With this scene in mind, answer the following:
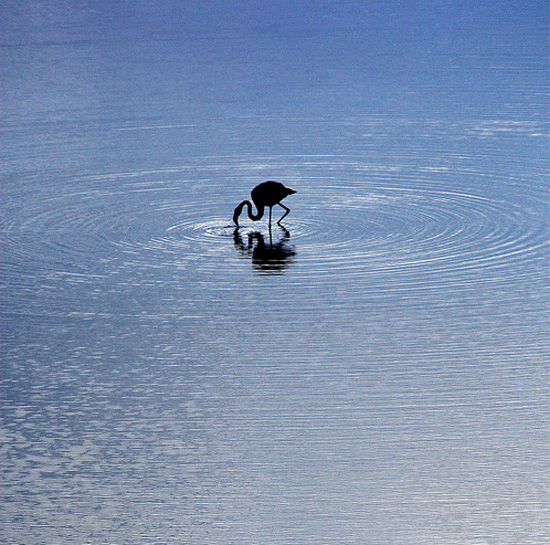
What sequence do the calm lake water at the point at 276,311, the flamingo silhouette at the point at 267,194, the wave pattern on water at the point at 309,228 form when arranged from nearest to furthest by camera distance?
the calm lake water at the point at 276,311 → the wave pattern on water at the point at 309,228 → the flamingo silhouette at the point at 267,194

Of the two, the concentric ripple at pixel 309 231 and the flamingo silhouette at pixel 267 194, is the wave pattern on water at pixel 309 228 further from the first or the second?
the flamingo silhouette at pixel 267 194

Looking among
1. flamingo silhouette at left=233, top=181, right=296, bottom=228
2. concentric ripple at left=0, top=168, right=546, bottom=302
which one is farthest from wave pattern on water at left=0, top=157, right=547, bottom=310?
flamingo silhouette at left=233, top=181, right=296, bottom=228

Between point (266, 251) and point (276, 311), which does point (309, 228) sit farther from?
point (276, 311)

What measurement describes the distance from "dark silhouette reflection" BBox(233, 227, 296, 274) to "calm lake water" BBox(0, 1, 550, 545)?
28mm

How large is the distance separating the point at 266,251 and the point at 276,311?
4.17 ft

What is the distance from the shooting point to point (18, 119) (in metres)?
12.4

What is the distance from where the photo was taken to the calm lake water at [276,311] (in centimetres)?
468

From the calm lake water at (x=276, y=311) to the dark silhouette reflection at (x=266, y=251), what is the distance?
28 millimetres

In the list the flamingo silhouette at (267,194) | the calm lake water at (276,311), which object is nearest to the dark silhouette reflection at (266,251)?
the calm lake water at (276,311)

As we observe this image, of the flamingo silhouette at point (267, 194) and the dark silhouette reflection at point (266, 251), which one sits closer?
the dark silhouette reflection at point (266, 251)

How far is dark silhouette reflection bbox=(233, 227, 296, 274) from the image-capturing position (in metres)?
7.62

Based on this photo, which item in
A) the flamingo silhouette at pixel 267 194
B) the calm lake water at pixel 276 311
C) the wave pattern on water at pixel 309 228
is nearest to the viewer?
the calm lake water at pixel 276 311

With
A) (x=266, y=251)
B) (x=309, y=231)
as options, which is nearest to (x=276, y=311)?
(x=266, y=251)

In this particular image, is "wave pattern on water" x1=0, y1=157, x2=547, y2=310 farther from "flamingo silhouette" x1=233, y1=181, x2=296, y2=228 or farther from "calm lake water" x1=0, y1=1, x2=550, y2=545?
"flamingo silhouette" x1=233, y1=181, x2=296, y2=228
